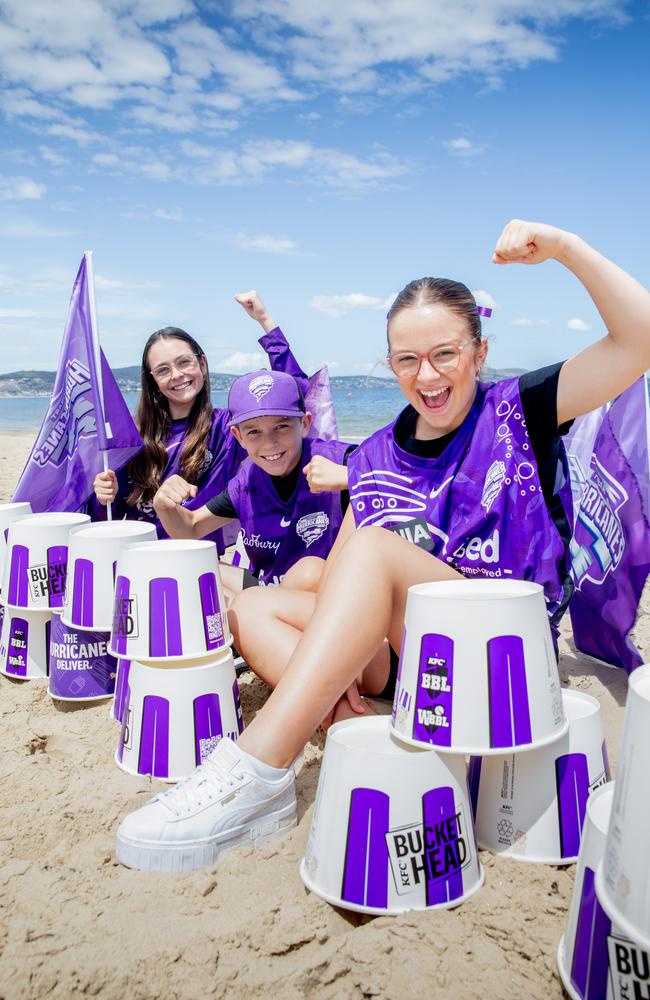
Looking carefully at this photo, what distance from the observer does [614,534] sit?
322 cm

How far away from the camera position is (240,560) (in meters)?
4.61

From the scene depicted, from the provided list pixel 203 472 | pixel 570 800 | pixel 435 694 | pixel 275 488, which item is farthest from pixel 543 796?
pixel 203 472

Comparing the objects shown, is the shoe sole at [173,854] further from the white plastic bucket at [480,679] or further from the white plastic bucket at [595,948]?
the white plastic bucket at [595,948]

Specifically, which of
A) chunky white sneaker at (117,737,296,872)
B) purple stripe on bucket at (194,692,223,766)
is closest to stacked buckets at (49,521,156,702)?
purple stripe on bucket at (194,692,223,766)

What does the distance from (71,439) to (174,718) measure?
7.07 feet

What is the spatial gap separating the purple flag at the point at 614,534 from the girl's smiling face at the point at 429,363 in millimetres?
1057

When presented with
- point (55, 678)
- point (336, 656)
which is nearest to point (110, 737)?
point (55, 678)

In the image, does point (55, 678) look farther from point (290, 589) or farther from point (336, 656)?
point (336, 656)

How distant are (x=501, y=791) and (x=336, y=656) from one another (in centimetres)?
53

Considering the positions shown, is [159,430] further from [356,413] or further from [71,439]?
[356,413]

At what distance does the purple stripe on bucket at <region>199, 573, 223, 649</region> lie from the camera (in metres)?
2.54

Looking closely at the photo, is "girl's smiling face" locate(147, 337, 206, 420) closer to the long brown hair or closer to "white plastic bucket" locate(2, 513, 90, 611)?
the long brown hair

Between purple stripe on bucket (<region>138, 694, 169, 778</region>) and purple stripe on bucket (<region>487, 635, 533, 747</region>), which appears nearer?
purple stripe on bucket (<region>487, 635, 533, 747</region>)

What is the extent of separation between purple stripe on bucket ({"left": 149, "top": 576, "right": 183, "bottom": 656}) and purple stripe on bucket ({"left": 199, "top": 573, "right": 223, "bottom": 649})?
87 mm
